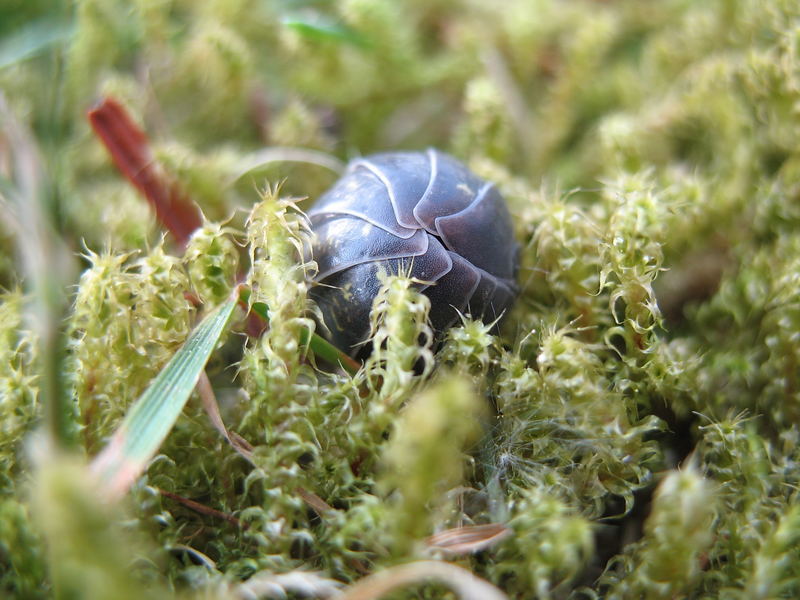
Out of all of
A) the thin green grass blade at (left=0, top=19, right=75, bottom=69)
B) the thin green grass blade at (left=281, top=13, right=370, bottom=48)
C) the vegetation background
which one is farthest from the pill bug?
the thin green grass blade at (left=0, top=19, right=75, bottom=69)

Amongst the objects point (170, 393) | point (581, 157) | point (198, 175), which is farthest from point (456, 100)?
point (170, 393)

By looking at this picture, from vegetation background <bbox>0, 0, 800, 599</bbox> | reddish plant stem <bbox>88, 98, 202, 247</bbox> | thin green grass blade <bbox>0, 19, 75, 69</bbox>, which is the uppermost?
thin green grass blade <bbox>0, 19, 75, 69</bbox>

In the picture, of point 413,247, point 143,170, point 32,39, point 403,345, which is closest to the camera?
point 403,345

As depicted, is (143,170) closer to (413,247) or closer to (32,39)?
(32,39)

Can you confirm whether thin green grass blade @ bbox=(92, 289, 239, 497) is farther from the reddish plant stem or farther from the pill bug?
the reddish plant stem

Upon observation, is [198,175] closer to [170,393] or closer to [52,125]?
[52,125]

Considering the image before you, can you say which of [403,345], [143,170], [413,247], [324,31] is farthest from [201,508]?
[324,31]

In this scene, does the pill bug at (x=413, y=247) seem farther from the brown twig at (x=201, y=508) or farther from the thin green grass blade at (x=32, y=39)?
the thin green grass blade at (x=32, y=39)
